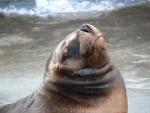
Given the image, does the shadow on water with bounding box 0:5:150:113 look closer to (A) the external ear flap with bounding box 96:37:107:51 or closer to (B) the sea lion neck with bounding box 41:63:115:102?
(B) the sea lion neck with bounding box 41:63:115:102

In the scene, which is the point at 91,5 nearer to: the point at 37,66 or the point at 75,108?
the point at 37,66

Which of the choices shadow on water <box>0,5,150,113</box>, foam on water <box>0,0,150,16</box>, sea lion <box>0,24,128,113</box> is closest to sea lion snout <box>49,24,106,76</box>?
sea lion <box>0,24,128,113</box>

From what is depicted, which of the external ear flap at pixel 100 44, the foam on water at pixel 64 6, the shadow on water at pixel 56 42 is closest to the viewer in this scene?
the external ear flap at pixel 100 44

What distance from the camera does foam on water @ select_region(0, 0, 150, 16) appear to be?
40.9ft

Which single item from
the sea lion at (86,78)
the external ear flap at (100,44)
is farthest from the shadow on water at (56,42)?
the external ear flap at (100,44)

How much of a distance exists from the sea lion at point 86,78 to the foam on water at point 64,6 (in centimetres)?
769

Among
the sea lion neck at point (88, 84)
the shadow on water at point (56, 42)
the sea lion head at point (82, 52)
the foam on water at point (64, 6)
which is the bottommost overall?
the foam on water at point (64, 6)

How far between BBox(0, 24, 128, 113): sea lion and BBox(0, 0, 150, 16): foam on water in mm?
7688

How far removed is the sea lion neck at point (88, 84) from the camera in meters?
4.54

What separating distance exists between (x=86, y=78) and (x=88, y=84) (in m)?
0.05

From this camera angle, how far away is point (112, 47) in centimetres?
899

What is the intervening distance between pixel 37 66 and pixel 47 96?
3551 millimetres

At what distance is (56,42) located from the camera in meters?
9.55

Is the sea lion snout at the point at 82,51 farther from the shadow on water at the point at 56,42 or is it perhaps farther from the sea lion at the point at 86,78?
the shadow on water at the point at 56,42
